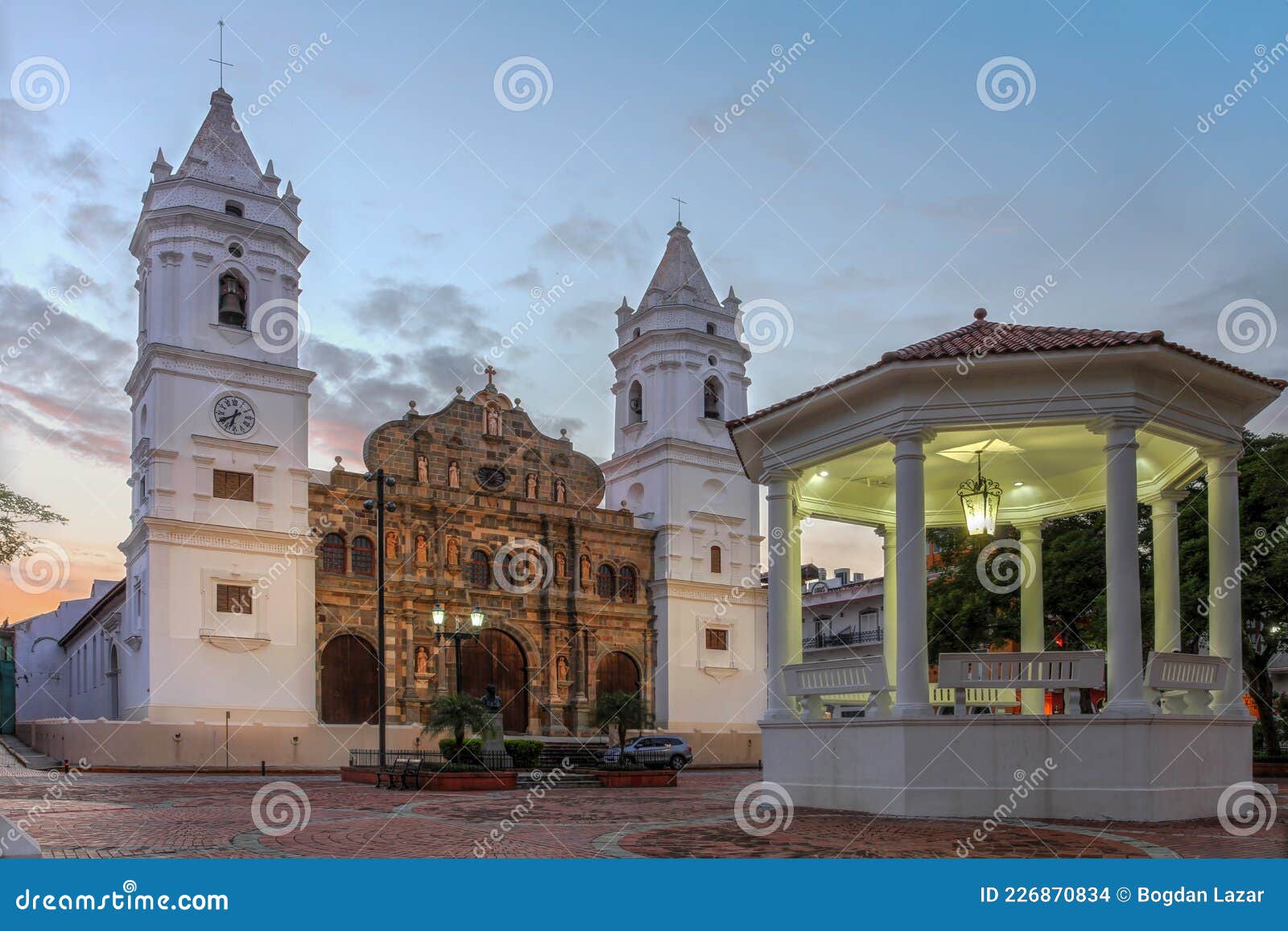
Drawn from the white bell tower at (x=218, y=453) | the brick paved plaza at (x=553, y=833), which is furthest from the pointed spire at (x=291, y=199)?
the brick paved plaza at (x=553, y=833)

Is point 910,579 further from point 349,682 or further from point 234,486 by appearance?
point 349,682

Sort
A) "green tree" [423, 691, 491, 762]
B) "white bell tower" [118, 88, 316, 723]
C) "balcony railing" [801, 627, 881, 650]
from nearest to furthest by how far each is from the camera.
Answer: "green tree" [423, 691, 491, 762] < "white bell tower" [118, 88, 316, 723] < "balcony railing" [801, 627, 881, 650]

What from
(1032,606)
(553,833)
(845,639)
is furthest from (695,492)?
(553,833)

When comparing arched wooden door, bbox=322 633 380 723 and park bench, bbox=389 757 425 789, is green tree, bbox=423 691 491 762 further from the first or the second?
arched wooden door, bbox=322 633 380 723

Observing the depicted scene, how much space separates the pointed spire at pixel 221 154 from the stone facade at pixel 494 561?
10403 mm

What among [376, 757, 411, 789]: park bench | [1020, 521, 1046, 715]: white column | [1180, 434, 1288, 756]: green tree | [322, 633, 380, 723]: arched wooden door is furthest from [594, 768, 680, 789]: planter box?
[322, 633, 380, 723]: arched wooden door

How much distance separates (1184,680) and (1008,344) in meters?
4.88

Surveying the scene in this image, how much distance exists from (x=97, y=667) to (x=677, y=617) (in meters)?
23.9

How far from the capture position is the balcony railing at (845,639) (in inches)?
2378

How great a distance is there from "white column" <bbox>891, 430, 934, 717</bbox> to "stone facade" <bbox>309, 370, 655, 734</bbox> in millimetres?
30417

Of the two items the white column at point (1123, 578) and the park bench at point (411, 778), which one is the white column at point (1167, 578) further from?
the park bench at point (411, 778)

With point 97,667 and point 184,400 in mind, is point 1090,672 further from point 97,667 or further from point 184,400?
point 97,667

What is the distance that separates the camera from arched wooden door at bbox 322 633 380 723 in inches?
1655

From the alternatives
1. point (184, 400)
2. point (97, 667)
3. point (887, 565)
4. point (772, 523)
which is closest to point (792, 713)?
point (772, 523)
